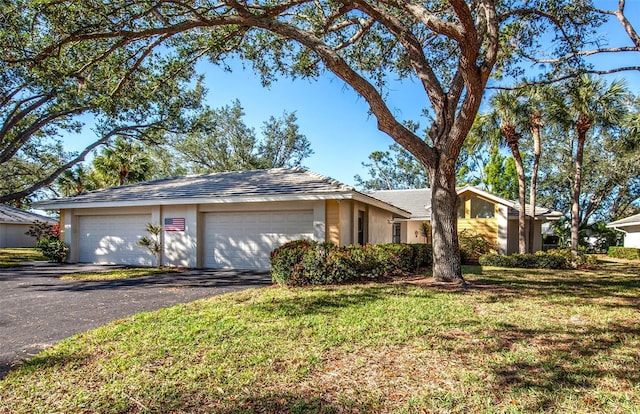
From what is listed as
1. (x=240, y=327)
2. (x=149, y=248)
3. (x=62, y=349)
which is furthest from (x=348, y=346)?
(x=149, y=248)

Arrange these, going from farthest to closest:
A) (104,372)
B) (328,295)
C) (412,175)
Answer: (412,175) → (328,295) → (104,372)

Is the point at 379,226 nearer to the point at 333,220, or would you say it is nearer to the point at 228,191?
the point at 333,220

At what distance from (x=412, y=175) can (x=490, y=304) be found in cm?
3225

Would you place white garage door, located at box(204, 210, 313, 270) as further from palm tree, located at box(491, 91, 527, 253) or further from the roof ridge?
palm tree, located at box(491, 91, 527, 253)

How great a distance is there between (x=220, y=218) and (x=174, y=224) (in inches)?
72.7

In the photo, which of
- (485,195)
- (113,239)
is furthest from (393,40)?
(113,239)

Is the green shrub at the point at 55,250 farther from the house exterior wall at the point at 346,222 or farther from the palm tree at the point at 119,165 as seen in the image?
the house exterior wall at the point at 346,222

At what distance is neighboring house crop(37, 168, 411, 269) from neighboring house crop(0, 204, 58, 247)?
17952 millimetres

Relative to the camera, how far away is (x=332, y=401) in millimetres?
3180

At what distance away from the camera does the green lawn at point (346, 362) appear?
3188 millimetres

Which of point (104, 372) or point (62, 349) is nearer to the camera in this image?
point (104, 372)

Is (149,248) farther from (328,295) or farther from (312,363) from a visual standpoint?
(312,363)

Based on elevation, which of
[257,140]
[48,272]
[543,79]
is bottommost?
[48,272]

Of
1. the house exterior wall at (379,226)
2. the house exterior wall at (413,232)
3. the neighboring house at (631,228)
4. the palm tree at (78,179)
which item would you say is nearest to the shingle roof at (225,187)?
the house exterior wall at (379,226)
